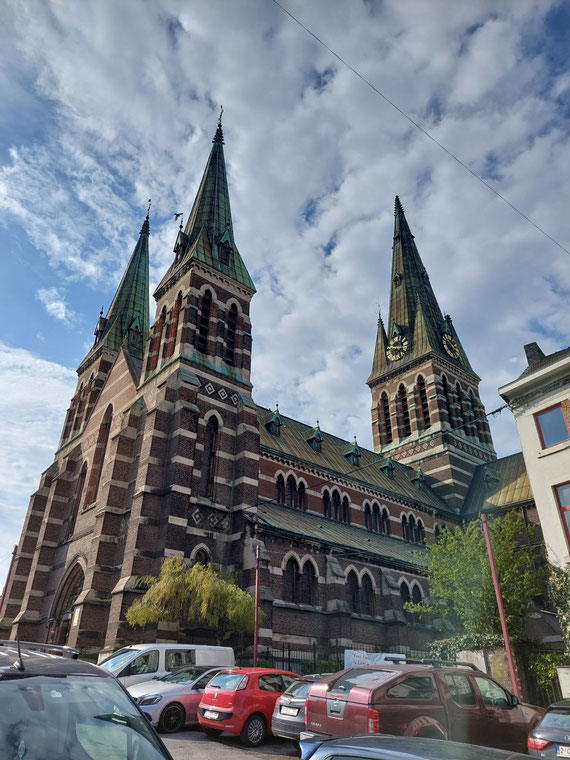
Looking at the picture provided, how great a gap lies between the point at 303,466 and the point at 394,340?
2403cm

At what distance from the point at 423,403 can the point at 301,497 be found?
810 inches

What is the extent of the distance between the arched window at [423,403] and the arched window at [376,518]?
44.3ft

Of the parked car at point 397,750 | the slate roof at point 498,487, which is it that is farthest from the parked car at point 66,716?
the slate roof at point 498,487

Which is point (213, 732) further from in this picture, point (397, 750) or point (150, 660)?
point (397, 750)

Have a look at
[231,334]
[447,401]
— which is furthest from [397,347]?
[231,334]

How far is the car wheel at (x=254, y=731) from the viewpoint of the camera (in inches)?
434

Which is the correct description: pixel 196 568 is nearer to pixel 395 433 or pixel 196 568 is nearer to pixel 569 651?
pixel 569 651

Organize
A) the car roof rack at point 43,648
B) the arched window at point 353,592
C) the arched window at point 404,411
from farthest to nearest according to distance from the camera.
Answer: the arched window at point 404,411, the arched window at point 353,592, the car roof rack at point 43,648

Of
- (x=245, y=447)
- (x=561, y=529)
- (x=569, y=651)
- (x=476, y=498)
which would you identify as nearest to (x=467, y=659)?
(x=569, y=651)

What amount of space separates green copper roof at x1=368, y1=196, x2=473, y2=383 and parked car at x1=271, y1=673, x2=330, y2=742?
40205mm

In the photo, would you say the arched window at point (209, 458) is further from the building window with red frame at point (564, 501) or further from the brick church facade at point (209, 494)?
the building window with red frame at point (564, 501)

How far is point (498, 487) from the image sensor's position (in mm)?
41656

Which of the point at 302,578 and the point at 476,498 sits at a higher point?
the point at 476,498

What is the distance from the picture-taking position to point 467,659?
18.9 metres
